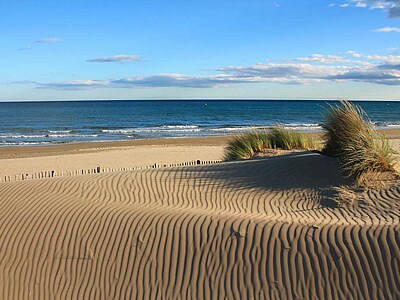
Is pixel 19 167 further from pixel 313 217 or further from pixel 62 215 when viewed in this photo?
pixel 313 217

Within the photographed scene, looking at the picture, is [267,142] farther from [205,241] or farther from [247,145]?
[205,241]

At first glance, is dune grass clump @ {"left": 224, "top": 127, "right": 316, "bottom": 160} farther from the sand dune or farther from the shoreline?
the shoreline

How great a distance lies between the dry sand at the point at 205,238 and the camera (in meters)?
6.14

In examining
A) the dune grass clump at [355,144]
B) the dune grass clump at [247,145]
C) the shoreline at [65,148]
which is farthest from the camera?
the shoreline at [65,148]

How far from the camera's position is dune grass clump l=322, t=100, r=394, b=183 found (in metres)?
8.83

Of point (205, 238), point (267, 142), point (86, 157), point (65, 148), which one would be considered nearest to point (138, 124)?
point (65, 148)

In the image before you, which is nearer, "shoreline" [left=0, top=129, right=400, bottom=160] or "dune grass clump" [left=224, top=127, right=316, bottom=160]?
"dune grass clump" [left=224, top=127, right=316, bottom=160]

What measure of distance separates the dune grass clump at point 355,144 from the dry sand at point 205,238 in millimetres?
309

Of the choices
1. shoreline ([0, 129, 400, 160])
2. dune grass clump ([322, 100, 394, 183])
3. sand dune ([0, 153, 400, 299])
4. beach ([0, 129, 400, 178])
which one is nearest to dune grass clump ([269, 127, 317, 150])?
dune grass clump ([322, 100, 394, 183])

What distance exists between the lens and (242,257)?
21.5 feet

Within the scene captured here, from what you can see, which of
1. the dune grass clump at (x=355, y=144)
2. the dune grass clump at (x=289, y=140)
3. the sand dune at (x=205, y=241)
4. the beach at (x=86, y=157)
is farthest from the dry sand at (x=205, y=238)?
the beach at (x=86, y=157)

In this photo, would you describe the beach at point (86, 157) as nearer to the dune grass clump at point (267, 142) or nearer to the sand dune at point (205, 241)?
the dune grass clump at point (267, 142)

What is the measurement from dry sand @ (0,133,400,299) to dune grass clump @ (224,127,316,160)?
398 centimetres

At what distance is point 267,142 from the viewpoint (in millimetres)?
14352
